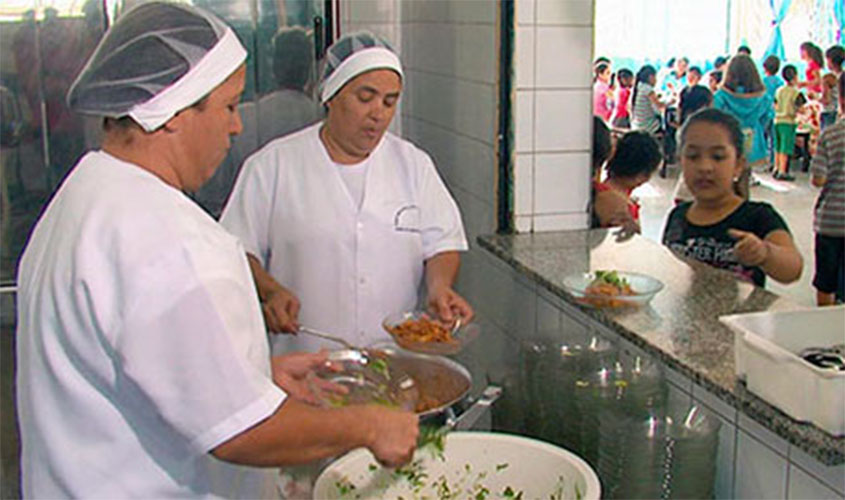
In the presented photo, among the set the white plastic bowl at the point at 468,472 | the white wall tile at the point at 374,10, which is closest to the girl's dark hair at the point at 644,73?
the white plastic bowl at the point at 468,472

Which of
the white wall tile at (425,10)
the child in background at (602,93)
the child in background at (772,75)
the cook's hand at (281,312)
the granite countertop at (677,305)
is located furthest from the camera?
the white wall tile at (425,10)

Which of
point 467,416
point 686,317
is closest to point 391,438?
point 467,416

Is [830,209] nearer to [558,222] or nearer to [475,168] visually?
[558,222]

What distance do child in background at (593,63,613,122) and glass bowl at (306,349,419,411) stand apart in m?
0.86

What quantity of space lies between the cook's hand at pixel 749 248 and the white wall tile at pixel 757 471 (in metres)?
0.40

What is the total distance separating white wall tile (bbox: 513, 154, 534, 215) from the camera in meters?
2.54

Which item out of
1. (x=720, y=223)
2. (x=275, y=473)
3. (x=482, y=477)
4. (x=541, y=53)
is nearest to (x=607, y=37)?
(x=541, y=53)

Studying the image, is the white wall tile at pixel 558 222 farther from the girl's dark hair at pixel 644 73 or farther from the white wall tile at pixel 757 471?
the white wall tile at pixel 757 471

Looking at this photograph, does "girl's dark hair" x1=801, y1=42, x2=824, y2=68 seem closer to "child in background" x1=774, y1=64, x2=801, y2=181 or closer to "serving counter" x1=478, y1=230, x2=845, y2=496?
"child in background" x1=774, y1=64, x2=801, y2=181

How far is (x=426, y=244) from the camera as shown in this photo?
2.40m

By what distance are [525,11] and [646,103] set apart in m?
0.45

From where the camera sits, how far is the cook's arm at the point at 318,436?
48.2 inches

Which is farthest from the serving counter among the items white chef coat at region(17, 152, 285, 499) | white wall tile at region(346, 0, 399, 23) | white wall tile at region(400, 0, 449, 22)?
white wall tile at region(346, 0, 399, 23)

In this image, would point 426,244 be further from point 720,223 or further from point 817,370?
point 817,370
